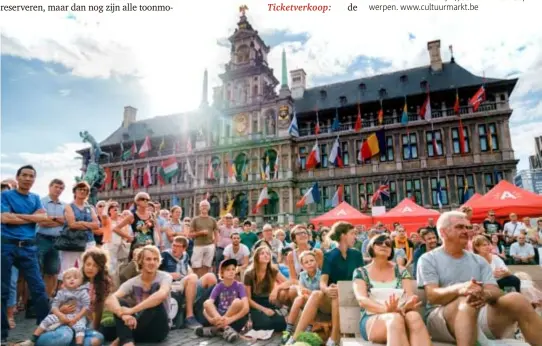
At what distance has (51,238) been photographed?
16.6ft

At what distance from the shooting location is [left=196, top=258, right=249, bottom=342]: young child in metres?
4.35

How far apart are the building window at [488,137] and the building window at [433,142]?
222cm

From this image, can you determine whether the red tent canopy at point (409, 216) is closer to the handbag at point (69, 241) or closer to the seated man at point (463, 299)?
the seated man at point (463, 299)

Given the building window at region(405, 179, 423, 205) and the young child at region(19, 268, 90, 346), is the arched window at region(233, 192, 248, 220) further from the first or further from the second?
the young child at region(19, 268, 90, 346)

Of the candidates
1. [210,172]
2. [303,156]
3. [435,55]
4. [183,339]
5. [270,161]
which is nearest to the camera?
[183,339]

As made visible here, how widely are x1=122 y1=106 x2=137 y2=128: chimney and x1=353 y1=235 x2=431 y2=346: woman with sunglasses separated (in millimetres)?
35870

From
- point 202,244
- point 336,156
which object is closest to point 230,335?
point 202,244

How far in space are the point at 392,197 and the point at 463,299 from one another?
20.6 metres

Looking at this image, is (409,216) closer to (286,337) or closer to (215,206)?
(286,337)

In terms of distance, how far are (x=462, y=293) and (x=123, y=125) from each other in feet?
122

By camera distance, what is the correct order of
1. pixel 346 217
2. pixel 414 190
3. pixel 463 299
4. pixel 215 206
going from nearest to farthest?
1. pixel 463 299
2. pixel 346 217
3. pixel 414 190
4. pixel 215 206

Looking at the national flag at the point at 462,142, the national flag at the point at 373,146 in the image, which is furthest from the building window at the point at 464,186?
the national flag at the point at 373,146

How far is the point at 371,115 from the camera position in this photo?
77.7ft

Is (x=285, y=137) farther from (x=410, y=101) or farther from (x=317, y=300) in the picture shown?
(x=317, y=300)
